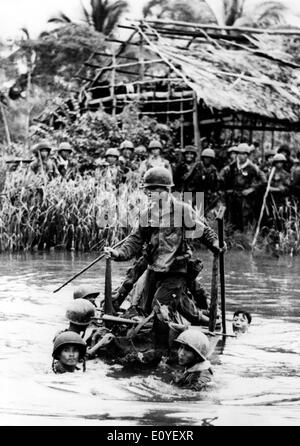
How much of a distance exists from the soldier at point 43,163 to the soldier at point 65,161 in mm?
323

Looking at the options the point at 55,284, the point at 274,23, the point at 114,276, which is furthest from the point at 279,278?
the point at 274,23

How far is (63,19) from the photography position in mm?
37562

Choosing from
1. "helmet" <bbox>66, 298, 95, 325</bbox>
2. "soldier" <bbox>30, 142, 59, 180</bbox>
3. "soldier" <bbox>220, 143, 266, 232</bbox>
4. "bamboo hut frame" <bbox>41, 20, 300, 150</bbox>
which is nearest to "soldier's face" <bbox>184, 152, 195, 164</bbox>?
"soldier" <bbox>220, 143, 266, 232</bbox>

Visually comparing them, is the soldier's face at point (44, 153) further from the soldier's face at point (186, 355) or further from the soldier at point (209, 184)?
the soldier's face at point (186, 355)

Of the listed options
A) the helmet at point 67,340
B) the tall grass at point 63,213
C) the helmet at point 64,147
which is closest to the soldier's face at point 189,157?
the tall grass at point 63,213

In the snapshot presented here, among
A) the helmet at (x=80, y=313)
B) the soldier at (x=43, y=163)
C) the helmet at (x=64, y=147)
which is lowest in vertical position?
the helmet at (x=80, y=313)

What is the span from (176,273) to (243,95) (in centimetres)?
1133

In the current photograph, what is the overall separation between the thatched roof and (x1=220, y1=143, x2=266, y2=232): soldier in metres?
1.53

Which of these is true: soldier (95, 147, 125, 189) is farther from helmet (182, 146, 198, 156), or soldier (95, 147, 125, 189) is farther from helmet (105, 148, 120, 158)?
helmet (182, 146, 198, 156)

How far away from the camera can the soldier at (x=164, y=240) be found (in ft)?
32.3

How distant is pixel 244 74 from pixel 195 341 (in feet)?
46.4

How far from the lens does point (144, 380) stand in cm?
871

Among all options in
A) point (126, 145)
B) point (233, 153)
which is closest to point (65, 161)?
point (126, 145)
